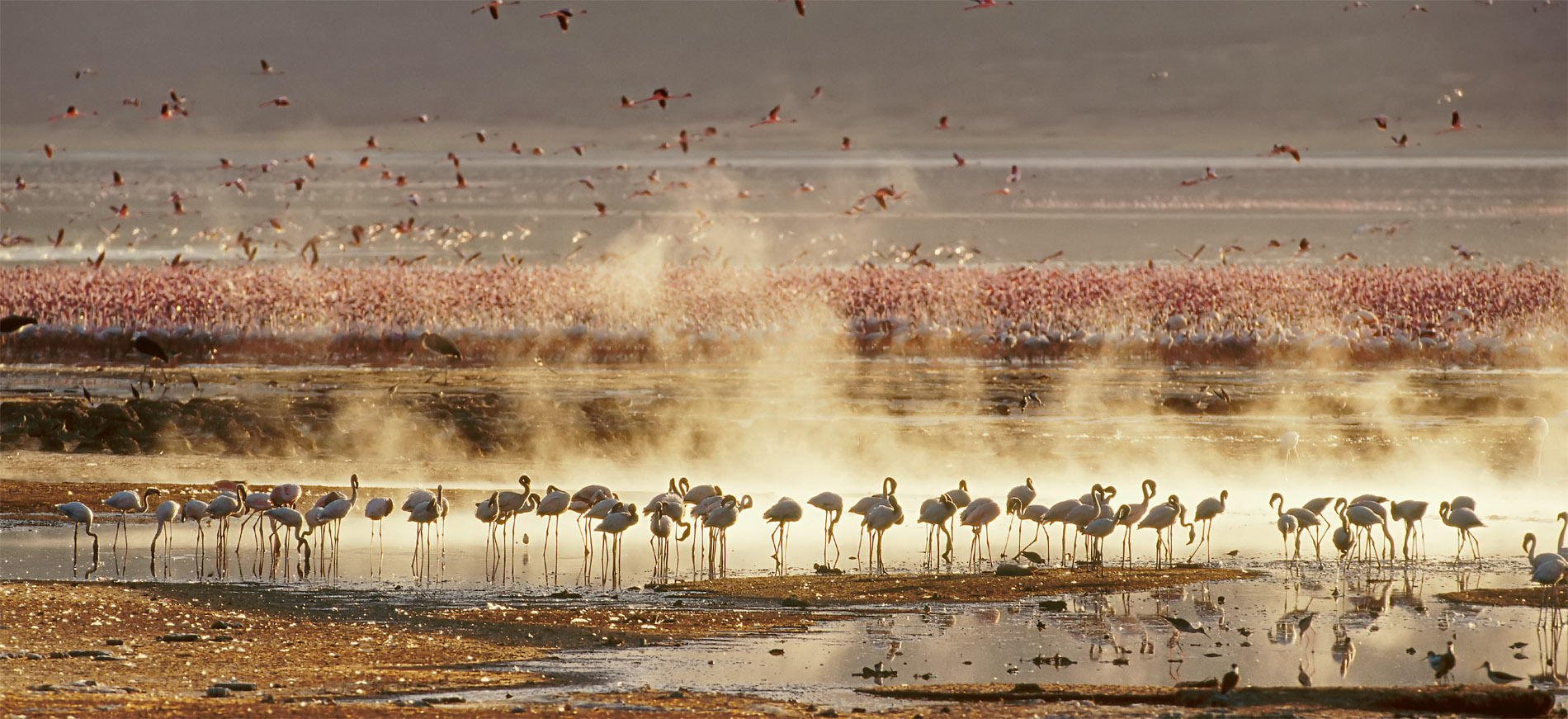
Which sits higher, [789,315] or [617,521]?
[789,315]

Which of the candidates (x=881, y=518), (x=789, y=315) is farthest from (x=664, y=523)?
(x=789, y=315)

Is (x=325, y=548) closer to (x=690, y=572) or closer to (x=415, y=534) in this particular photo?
(x=415, y=534)

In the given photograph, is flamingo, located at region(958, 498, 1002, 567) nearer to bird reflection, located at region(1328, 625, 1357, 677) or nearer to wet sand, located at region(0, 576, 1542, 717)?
wet sand, located at region(0, 576, 1542, 717)

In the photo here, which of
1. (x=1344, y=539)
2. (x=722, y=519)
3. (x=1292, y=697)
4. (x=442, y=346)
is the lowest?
(x=1292, y=697)

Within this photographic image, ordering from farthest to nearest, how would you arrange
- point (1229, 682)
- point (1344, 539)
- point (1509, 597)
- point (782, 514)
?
point (782, 514), point (1344, 539), point (1509, 597), point (1229, 682)

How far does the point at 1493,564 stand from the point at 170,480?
1537 cm

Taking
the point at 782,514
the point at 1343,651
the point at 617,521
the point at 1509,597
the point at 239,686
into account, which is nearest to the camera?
the point at 239,686

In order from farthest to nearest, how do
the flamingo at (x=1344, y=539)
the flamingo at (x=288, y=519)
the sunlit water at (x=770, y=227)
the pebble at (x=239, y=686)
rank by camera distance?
the sunlit water at (x=770, y=227) < the flamingo at (x=1344, y=539) < the flamingo at (x=288, y=519) < the pebble at (x=239, y=686)

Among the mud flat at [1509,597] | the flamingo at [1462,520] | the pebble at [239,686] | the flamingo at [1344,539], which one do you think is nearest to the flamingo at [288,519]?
the pebble at [239,686]

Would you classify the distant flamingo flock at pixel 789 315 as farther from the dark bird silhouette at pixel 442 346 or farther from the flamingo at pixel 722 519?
the flamingo at pixel 722 519

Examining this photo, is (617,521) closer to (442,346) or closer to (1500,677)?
(1500,677)

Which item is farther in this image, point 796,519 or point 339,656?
point 796,519

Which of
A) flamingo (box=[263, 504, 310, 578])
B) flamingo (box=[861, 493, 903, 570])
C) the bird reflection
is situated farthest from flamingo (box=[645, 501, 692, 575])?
the bird reflection

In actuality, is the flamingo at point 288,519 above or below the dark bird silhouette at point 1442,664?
above
